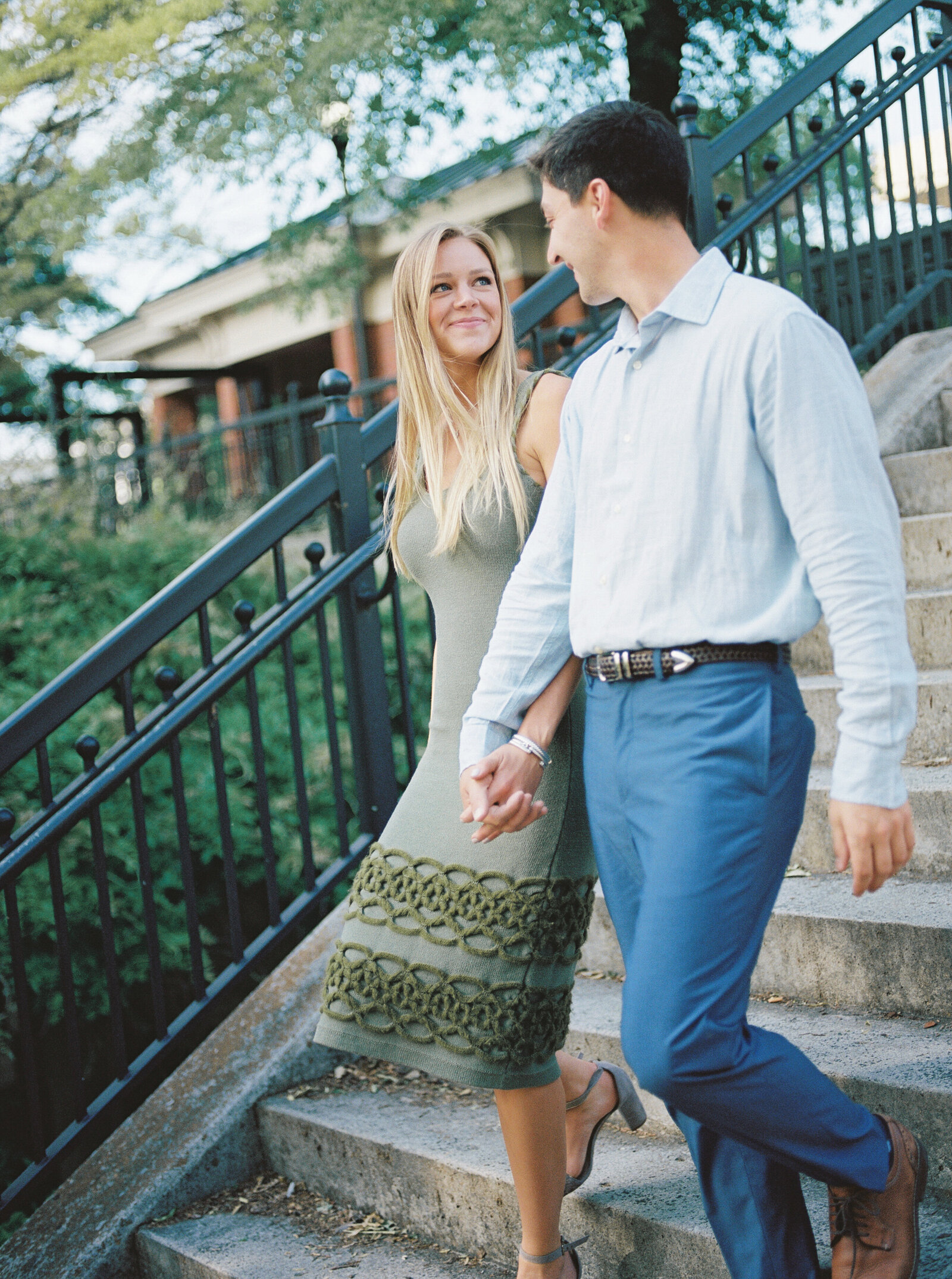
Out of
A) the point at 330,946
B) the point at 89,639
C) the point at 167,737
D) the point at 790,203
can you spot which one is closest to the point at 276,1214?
the point at 330,946

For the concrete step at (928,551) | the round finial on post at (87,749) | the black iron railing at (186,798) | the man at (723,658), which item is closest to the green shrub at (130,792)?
the black iron railing at (186,798)

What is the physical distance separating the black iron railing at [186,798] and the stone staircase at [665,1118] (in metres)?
0.54

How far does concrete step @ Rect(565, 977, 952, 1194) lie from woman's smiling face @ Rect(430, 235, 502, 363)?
1512 mm

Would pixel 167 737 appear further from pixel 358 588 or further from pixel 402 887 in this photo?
pixel 402 887

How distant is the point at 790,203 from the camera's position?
11.1m

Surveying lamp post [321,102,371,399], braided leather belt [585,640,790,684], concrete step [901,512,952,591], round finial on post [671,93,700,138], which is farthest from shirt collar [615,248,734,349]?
lamp post [321,102,371,399]

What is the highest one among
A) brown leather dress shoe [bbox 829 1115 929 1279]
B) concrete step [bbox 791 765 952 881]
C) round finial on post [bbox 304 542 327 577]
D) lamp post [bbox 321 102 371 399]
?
lamp post [bbox 321 102 371 399]

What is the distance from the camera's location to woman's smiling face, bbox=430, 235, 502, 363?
7.50 feet

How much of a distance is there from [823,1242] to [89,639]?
14.2 ft

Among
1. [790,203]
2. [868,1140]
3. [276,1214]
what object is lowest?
[276,1214]

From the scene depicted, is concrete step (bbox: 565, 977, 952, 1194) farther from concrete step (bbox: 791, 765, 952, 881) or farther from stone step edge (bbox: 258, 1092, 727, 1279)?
concrete step (bbox: 791, 765, 952, 881)

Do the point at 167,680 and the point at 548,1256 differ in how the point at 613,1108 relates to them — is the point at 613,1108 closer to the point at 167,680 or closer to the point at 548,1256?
the point at 548,1256

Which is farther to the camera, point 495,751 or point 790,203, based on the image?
point 790,203

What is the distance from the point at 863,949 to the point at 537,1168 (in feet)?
2.85
